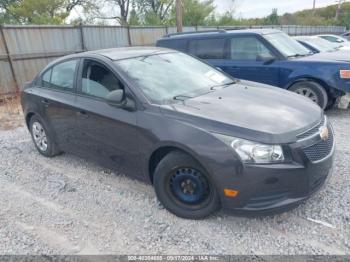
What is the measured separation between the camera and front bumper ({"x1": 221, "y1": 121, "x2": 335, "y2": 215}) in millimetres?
2400

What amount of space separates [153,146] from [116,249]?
3.20 feet

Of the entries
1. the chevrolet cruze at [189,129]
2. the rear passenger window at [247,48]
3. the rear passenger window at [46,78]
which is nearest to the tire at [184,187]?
the chevrolet cruze at [189,129]

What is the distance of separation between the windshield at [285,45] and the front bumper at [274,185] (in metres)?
4.24

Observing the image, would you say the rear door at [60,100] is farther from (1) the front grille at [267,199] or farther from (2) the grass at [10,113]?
(2) the grass at [10,113]

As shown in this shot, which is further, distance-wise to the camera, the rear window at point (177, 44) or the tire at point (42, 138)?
the rear window at point (177, 44)

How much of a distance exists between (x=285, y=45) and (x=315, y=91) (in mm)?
1310

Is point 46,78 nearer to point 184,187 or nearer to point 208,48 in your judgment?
point 184,187

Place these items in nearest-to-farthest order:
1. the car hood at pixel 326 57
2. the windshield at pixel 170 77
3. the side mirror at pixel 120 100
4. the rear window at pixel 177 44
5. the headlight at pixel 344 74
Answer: the side mirror at pixel 120 100
the windshield at pixel 170 77
the headlight at pixel 344 74
the car hood at pixel 326 57
the rear window at pixel 177 44

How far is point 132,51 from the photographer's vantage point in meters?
3.80

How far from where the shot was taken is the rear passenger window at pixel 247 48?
248 inches

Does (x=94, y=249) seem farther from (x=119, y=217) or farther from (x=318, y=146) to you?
(x=318, y=146)

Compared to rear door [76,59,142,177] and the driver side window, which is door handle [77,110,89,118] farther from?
the driver side window

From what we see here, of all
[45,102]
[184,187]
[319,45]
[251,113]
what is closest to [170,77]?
[251,113]

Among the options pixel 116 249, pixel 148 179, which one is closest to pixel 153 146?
pixel 148 179
